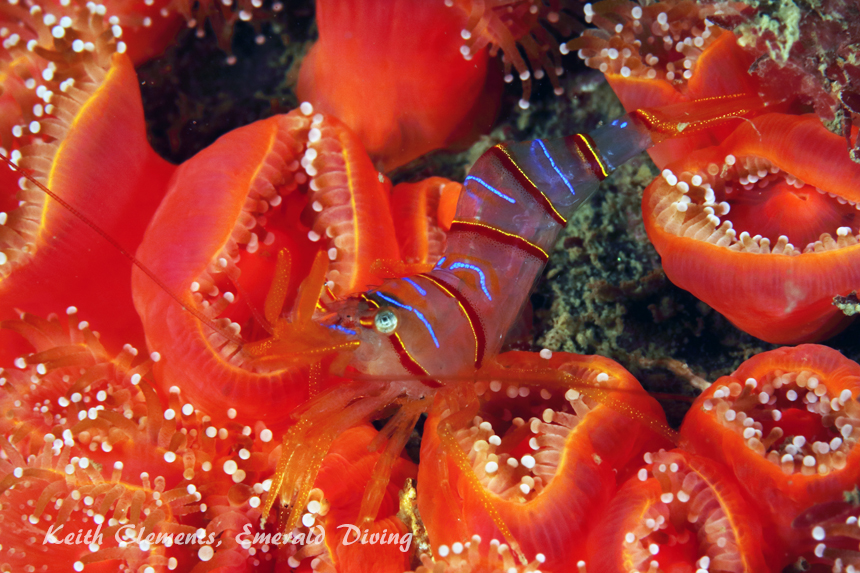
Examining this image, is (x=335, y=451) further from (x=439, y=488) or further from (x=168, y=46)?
(x=168, y=46)

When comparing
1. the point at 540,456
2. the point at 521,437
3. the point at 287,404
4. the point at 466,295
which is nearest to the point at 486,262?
the point at 466,295

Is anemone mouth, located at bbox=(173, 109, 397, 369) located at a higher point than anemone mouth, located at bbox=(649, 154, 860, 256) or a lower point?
higher

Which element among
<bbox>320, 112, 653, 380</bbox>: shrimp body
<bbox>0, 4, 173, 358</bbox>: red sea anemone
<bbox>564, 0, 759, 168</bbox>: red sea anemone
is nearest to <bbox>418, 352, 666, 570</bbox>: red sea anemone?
<bbox>320, 112, 653, 380</bbox>: shrimp body

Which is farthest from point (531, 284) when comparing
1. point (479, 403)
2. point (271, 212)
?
point (271, 212)

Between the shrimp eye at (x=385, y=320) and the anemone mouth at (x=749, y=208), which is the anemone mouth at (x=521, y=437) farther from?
the anemone mouth at (x=749, y=208)

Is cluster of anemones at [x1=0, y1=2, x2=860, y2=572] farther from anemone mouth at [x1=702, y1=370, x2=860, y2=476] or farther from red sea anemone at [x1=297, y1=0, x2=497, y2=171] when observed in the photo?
red sea anemone at [x1=297, y1=0, x2=497, y2=171]

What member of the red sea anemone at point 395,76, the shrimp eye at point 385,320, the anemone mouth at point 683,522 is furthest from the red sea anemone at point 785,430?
the red sea anemone at point 395,76
